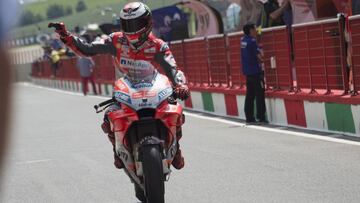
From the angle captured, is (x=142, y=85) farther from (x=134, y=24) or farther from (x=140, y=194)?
(x=140, y=194)

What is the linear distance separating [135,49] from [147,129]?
97 cm

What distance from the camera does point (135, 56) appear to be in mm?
6992

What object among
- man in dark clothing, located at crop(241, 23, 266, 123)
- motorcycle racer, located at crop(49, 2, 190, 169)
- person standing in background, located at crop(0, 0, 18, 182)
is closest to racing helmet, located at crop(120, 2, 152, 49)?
motorcycle racer, located at crop(49, 2, 190, 169)

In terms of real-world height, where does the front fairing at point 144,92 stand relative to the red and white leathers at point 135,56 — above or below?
below

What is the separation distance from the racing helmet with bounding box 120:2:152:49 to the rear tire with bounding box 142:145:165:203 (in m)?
1.10

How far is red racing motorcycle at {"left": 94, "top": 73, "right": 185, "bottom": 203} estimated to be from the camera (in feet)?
20.1

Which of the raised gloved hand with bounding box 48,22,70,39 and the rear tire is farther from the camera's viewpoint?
the raised gloved hand with bounding box 48,22,70,39

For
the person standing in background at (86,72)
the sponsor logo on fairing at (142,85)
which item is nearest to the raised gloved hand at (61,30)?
the sponsor logo on fairing at (142,85)

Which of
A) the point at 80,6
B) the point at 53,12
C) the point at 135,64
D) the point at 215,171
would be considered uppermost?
the point at 80,6

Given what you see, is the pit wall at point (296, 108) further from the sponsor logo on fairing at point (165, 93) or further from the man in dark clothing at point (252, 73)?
the sponsor logo on fairing at point (165, 93)

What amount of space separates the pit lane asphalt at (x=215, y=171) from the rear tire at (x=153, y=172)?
0.97 meters

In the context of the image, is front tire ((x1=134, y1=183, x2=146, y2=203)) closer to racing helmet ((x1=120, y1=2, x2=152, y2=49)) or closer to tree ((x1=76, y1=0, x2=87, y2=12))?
racing helmet ((x1=120, y1=2, x2=152, y2=49))

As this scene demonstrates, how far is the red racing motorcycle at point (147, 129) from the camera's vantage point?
6.12 m

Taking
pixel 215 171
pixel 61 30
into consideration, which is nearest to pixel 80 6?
pixel 215 171
